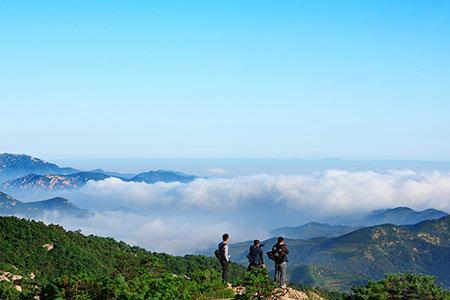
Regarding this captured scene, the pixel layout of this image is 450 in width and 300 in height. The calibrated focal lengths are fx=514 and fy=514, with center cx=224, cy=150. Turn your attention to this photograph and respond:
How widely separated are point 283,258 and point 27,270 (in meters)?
63.8

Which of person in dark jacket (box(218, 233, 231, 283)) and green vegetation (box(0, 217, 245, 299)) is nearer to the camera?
green vegetation (box(0, 217, 245, 299))

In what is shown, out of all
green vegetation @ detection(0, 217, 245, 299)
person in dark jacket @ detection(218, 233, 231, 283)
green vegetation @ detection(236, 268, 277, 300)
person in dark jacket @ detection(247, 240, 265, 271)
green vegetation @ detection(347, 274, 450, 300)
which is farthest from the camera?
person in dark jacket @ detection(218, 233, 231, 283)

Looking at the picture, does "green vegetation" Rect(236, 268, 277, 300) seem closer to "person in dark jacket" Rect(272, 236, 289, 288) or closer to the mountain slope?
"person in dark jacket" Rect(272, 236, 289, 288)

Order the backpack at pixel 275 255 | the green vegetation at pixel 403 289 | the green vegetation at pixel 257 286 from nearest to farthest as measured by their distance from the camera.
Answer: the green vegetation at pixel 403 289 < the green vegetation at pixel 257 286 < the backpack at pixel 275 255

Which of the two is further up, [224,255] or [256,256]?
[256,256]

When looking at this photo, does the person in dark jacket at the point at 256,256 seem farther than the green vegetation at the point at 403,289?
Yes

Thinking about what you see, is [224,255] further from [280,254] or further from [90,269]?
[90,269]

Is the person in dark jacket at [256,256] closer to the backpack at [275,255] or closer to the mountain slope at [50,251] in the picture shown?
the backpack at [275,255]

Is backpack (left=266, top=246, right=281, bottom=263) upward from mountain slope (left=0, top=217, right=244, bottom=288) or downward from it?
upward

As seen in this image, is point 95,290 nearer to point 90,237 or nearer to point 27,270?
point 27,270

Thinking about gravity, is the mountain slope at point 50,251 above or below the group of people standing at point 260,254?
below

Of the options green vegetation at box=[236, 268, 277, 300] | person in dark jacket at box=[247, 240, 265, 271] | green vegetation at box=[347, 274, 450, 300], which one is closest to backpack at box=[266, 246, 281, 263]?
person in dark jacket at box=[247, 240, 265, 271]

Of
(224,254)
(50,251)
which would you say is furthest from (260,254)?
(50,251)

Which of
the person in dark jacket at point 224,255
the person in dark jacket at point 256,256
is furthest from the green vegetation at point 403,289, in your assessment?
the person in dark jacket at point 224,255
